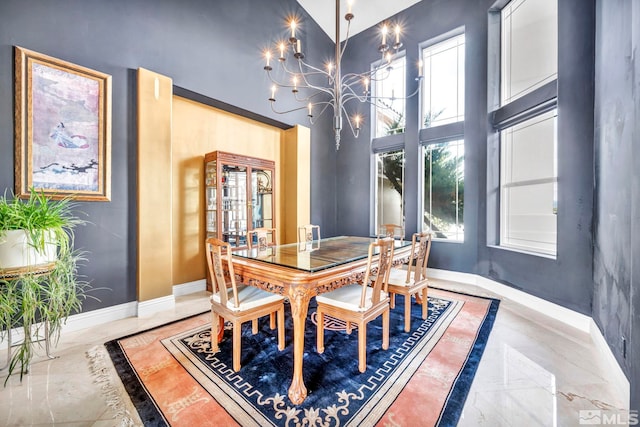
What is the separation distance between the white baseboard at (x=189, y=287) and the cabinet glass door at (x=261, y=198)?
3.70 ft

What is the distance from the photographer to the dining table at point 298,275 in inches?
65.8

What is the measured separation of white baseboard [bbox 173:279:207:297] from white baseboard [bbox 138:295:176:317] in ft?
1.38

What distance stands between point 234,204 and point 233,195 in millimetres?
136

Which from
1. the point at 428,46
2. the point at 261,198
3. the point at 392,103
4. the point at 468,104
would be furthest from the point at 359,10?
the point at 261,198

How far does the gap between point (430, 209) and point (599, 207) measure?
227cm

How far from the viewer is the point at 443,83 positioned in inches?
176

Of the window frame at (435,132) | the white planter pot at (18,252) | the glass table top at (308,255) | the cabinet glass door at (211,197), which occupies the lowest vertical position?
the glass table top at (308,255)

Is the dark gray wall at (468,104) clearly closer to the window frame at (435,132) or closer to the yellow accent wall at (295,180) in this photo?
the window frame at (435,132)

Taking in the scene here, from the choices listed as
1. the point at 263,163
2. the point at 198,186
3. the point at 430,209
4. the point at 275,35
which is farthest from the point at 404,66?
the point at 198,186

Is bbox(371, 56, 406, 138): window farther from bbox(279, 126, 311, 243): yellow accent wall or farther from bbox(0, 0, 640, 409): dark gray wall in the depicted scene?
bbox(279, 126, 311, 243): yellow accent wall

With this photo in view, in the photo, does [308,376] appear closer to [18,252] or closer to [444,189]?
[18,252]

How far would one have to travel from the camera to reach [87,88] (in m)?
2.61

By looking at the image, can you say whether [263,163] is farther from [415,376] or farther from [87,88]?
[415,376]

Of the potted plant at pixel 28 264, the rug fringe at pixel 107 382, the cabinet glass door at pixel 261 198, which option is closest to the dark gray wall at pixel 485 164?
the cabinet glass door at pixel 261 198
